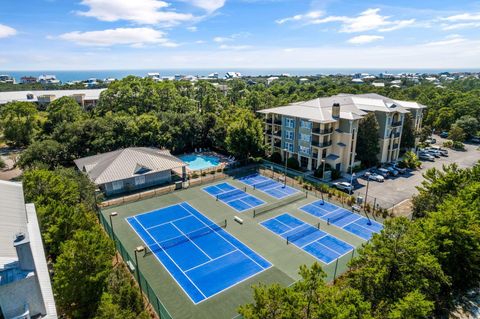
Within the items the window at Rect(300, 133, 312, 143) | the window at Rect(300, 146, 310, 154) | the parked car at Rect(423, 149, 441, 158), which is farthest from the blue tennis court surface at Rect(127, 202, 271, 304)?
the parked car at Rect(423, 149, 441, 158)

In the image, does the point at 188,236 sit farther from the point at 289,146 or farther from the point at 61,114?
the point at 61,114

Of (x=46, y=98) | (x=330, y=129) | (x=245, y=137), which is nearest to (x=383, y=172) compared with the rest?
(x=330, y=129)

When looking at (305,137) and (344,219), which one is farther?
(305,137)

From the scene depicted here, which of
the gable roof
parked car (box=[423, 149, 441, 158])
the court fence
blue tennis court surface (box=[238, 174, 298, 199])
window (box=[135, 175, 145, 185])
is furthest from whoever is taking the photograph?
parked car (box=[423, 149, 441, 158])

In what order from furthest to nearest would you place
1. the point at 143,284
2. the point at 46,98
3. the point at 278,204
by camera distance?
1. the point at 46,98
2. the point at 278,204
3. the point at 143,284

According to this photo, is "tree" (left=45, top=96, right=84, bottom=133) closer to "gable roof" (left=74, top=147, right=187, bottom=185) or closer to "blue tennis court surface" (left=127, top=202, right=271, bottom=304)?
"gable roof" (left=74, top=147, right=187, bottom=185)

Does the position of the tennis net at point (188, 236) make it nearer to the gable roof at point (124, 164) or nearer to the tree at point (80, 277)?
the tree at point (80, 277)
